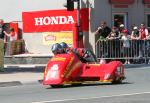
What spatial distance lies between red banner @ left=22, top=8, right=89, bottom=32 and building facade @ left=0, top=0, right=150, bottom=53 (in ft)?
0.76

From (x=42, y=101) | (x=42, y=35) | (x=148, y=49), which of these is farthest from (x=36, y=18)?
(x=42, y=101)

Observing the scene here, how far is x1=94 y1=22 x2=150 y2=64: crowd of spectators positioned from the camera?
29.1 metres

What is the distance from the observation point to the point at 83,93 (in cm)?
1614

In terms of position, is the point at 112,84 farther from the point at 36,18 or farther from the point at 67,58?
the point at 36,18

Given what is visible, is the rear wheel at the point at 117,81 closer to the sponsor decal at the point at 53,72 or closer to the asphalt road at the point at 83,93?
the asphalt road at the point at 83,93

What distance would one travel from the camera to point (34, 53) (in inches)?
1316

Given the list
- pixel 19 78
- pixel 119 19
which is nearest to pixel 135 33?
pixel 119 19

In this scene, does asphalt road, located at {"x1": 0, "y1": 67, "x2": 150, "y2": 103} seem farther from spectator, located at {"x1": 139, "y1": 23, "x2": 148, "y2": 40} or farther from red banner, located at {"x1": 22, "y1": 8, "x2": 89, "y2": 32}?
red banner, located at {"x1": 22, "y1": 8, "x2": 89, "y2": 32}

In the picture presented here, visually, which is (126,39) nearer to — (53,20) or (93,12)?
(93,12)

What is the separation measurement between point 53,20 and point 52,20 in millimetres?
84

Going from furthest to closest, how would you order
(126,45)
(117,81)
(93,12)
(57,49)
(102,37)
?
(93,12) < (102,37) < (126,45) < (117,81) < (57,49)

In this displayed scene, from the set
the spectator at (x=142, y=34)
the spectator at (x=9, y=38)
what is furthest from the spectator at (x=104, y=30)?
the spectator at (x=9, y=38)

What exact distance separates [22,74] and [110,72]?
593 cm

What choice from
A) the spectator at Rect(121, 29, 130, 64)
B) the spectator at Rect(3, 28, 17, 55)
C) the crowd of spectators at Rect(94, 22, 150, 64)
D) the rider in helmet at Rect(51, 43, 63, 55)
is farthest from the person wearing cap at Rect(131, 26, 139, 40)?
the rider in helmet at Rect(51, 43, 63, 55)
